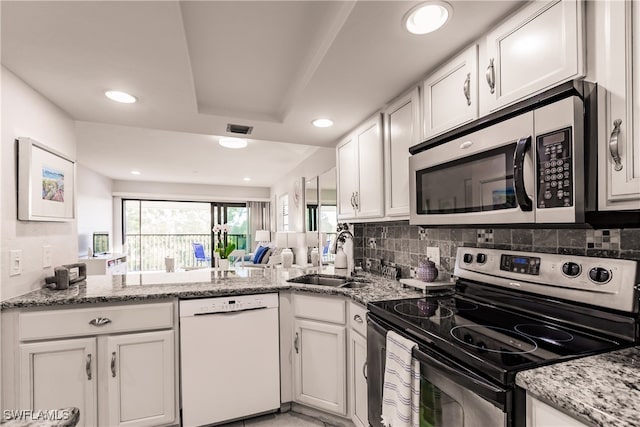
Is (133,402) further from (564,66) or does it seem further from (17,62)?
(564,66)

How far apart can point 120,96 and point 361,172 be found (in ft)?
5.44

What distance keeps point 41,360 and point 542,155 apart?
99.0 inches

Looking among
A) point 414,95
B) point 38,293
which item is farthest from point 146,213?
point 414,95

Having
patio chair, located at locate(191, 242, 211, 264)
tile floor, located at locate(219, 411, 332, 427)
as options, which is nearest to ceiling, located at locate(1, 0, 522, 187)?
tile floor, located at locate(219, 411, 332, 427)

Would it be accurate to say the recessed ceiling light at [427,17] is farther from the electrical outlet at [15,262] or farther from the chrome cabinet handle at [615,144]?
the electrical outlet at [15,262]

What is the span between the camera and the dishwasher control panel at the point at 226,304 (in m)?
1.92

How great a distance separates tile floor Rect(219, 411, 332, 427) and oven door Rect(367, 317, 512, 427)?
1.16 metres

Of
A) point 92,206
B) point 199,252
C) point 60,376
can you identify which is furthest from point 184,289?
point 199,252

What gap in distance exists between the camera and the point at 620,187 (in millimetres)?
869

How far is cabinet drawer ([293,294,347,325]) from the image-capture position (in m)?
1.94

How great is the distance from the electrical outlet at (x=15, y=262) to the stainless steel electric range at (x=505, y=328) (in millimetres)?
1922

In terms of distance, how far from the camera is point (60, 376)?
172 cm

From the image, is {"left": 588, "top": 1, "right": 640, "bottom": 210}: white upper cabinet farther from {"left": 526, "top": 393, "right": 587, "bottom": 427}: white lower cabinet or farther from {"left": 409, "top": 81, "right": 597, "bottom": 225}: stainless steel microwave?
{"left": 526, "top": 393, "right": 587, "bottom": 427}: white lower cabinet

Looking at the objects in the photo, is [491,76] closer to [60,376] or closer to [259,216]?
Result: [60,376]
